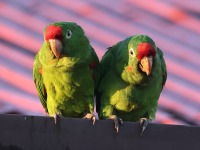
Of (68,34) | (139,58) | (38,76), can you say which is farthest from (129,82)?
(38,76)

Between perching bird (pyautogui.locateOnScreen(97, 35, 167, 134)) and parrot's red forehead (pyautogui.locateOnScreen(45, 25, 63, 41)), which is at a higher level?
parrot's red forehead (pyautogui.locateOnScreen(45, 25, 63, 41))

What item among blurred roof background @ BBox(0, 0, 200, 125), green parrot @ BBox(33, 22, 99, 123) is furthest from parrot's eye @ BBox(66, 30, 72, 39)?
blurred roof background @ BBox(0, 0, 200, 125)

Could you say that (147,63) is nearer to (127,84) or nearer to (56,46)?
(127,84)

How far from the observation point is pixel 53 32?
2.55 m

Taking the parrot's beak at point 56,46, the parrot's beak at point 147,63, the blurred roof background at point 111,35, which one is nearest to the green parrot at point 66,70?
the parrot's beak at point 56,46

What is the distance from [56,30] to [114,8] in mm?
1435

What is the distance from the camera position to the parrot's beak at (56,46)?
256 centimetres

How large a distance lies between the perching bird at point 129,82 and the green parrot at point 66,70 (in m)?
0.06

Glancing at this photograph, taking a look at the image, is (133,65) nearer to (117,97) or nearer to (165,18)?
(117,97)

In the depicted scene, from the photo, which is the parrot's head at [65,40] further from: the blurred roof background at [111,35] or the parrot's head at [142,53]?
the blurred roof background at [111,35]

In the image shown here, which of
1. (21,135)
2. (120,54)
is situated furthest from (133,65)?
(21,135)

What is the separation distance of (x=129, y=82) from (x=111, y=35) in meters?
1.14

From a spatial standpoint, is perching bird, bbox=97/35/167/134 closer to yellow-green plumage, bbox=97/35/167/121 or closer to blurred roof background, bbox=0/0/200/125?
yellow-green plumage, bbox=97/35/167/121

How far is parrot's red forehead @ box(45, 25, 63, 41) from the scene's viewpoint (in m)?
2.56
